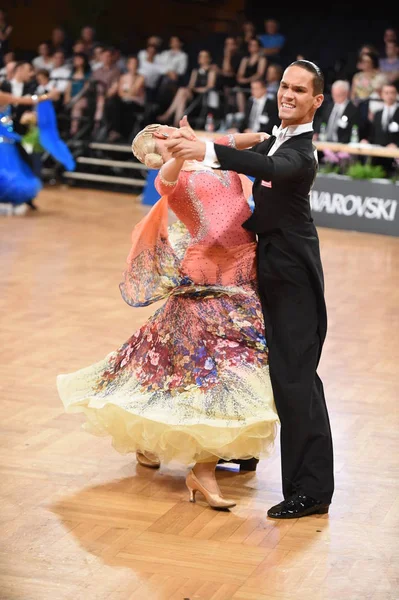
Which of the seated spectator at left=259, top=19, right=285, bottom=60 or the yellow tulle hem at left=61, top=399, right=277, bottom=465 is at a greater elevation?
the seated spectator at left=259, top=19, right=285, bottom=60

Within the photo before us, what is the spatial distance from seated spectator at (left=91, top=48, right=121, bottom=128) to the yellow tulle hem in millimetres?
10293

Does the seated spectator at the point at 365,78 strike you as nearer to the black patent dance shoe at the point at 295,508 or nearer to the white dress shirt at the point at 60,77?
the white dress shirt at the point at 60,77

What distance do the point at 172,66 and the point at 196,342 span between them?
415 inches

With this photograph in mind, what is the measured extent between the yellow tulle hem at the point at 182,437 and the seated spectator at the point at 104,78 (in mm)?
10293

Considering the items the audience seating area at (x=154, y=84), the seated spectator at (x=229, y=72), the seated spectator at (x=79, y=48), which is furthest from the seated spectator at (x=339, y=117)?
the seated spectator at (x=79, y=48)

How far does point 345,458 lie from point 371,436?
0.31 m

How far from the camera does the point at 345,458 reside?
152 inches

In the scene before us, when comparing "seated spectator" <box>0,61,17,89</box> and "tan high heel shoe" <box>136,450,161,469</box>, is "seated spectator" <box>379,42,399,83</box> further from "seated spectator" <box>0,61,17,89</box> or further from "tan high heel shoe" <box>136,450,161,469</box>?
"tan high heel shoe" <box>136,450,161,469</box>

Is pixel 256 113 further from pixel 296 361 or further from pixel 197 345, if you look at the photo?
pixel 296 361

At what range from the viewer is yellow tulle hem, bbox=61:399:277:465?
320cm

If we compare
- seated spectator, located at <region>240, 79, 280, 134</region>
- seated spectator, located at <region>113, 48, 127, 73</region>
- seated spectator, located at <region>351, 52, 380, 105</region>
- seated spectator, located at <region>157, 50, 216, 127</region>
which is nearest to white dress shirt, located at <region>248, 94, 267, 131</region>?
seated spectator, located at <region>240, 79, 280, 134</region>

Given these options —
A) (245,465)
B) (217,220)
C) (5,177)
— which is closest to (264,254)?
(217,220)

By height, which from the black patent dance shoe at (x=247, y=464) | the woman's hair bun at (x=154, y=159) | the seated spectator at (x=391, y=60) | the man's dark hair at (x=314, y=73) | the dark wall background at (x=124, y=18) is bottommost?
the black patent dance shoe at (x=247, y=464)

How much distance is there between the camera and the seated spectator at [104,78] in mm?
13305
